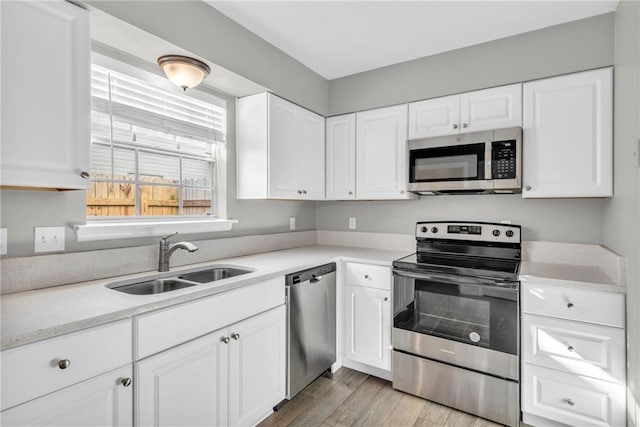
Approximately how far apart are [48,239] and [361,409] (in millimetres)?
1978

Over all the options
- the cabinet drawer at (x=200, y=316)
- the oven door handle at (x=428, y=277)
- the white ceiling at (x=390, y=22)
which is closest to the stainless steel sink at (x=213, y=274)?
the cabinet drawer at (x=200, y=316)

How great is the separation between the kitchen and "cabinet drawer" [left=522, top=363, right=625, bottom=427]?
9cm

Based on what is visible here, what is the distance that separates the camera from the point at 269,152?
2.44 m

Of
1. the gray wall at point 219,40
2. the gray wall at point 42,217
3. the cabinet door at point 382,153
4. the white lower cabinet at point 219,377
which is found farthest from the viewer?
the cabinet door at point 382,153

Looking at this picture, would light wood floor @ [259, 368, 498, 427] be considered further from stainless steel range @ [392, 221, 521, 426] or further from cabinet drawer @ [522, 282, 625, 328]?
cabinet drawer @ [522, 282, 625, 328]

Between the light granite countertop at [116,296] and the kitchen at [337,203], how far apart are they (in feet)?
0.04

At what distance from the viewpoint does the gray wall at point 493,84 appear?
2.13m

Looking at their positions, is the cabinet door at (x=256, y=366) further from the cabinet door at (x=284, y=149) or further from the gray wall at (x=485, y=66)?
the gray wall at (x=485, y=66)

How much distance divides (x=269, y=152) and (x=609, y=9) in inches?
90.7

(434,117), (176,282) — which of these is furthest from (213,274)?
(434,117)

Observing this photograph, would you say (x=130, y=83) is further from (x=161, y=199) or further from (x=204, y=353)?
(x=204, y=353)

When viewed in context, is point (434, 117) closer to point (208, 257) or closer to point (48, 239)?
point (208, 257)

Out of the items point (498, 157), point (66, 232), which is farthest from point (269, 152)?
point (498, 157)

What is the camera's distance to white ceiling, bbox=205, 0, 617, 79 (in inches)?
78.7
